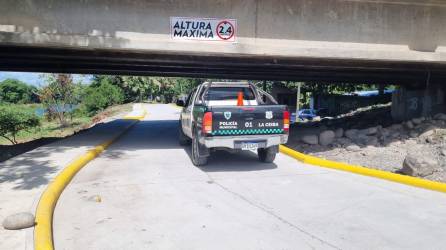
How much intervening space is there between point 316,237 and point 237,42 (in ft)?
22.5

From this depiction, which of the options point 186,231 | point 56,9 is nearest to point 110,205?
point 186,231

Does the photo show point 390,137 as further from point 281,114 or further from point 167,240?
point 167,240

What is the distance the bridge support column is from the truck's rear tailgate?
8.70 m

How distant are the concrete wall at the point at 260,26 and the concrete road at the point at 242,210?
3.48m

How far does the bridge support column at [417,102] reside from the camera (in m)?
14.2

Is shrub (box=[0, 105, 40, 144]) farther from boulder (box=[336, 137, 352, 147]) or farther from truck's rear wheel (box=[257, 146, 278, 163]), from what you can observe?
boulder (box=[336, 137, 352, 147])

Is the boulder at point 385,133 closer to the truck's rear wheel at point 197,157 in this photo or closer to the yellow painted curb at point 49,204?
the truck's rear wheel at point 197,157

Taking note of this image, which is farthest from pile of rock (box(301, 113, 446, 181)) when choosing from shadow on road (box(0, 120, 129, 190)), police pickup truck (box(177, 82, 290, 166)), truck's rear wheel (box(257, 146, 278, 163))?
shadow on road (box(0, 120, 129, 190))

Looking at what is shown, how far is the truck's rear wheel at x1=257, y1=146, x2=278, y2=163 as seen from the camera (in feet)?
30.8

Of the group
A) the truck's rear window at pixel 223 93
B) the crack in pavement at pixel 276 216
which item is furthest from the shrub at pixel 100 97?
→ the crack in pavement at pixel 276 216

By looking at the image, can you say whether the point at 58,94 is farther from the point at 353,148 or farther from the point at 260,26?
the point at 353,148

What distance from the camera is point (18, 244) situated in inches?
168

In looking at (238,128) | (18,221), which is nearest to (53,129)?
(238,128)

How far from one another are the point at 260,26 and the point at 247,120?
3.46 m
